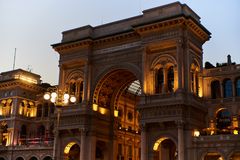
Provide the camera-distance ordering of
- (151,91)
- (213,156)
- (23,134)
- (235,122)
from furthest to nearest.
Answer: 1. (23,134)
2. (151,91)
3. (213,156)
4. (235,122)

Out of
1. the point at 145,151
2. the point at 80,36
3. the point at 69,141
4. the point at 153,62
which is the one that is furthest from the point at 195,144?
the point at 80,36

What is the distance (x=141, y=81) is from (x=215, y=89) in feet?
30.2

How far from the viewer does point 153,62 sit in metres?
48.8

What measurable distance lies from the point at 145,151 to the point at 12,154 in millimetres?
29625

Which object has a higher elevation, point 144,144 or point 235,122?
point 235,122

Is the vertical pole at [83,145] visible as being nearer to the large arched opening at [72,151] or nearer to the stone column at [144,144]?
the large arched opening at [72,151]

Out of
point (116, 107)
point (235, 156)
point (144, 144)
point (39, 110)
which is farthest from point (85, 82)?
point (39, 110)

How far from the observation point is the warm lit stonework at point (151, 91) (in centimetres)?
4516

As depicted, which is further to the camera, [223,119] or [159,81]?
[159,81]

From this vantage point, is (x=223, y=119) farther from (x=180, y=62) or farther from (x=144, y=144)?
(x=144, y=144)

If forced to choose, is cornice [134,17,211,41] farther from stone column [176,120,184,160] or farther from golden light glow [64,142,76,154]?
golden light glow [64,142,76,154]

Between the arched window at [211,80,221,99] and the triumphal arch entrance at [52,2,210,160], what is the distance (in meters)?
1.64

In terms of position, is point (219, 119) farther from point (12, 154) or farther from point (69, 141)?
point (12, 154)

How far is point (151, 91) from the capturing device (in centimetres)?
4816
